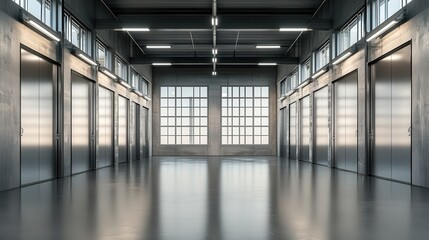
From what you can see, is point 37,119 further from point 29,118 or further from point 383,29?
point 383,29

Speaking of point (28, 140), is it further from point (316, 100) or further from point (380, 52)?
point (316, 100)

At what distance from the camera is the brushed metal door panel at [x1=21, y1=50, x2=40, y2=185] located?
14969 mm

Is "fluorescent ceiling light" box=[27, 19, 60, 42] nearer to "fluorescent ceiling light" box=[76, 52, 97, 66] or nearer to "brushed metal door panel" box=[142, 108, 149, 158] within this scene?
"fluorescent ceiling light" box=[76, 52, 97, 66]

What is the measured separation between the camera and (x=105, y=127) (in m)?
26.8

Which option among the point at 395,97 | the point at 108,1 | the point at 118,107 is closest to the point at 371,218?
the point at 395,97

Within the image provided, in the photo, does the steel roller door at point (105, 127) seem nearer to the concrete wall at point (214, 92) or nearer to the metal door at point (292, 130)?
the metal door at point (292, 130)

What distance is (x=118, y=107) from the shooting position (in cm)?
3025

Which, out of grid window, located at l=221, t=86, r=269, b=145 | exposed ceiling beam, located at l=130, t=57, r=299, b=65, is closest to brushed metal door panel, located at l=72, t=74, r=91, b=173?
exposed ceiling beam, located at l=130, t=57, r=299, b=65

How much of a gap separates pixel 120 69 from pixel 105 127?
6.70 m

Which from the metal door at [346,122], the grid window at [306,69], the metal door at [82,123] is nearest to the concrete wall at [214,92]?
the grid window at [306,69]

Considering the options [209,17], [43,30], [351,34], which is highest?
[209,17]

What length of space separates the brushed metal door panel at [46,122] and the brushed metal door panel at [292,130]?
73.4ft

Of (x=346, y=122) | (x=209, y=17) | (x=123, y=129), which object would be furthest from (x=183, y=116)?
(x=346, y=122)

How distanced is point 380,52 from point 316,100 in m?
11.6
